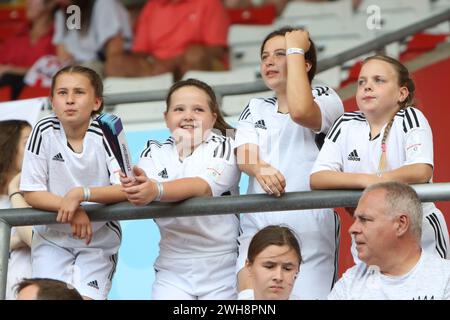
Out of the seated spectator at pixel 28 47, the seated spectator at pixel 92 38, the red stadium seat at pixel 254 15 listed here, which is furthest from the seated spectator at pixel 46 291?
the red stadium seat at pixel 254 15

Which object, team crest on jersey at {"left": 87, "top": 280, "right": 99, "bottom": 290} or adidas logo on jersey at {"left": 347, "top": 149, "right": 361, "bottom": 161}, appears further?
team crest on jersey at {"left": 87, "top": 280, "right": 99, "bottom": 290}

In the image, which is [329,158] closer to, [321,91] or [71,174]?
[321,91]

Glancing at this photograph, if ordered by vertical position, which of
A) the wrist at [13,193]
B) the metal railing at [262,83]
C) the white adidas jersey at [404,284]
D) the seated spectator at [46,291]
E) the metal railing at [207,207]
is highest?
the metal railing at [262,83]

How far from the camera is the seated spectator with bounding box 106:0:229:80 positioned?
26.3 feet

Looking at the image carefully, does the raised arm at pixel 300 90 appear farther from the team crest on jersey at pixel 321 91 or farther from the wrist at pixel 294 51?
the team crest on jersey at pixel 321 91

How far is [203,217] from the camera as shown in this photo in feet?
17.1

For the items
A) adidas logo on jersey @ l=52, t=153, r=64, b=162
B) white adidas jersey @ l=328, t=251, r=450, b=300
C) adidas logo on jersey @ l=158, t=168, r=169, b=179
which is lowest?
white adidas jersey @ l=328, t=251, r=450, b=300

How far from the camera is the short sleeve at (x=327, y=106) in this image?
5.24 m

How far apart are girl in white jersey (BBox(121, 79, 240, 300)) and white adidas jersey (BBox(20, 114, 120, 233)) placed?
18cm

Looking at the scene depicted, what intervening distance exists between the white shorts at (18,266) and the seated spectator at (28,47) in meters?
2.91

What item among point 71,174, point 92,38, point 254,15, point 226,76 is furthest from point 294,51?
point 254,15

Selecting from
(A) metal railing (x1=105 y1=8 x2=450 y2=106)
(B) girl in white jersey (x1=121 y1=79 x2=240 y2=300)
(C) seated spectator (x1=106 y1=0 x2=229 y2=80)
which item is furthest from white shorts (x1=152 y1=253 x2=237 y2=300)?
(C) seated spectator (x1=106 y1=0 x2=229 y2=80)

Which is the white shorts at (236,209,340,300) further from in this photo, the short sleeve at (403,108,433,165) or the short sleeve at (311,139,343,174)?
the short sleeve at (403,108,433,165)

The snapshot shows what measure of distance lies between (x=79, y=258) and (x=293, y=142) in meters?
0.94
